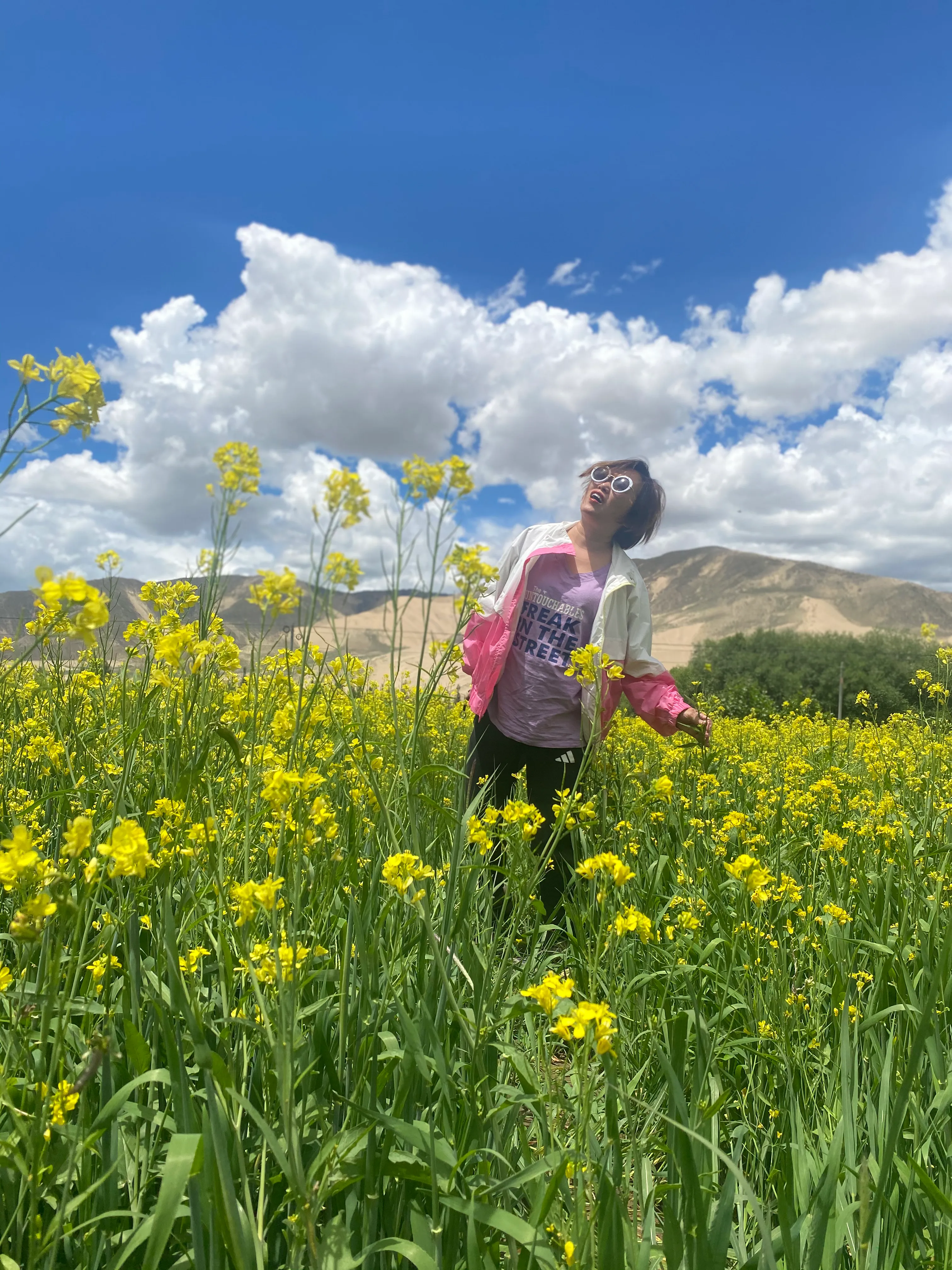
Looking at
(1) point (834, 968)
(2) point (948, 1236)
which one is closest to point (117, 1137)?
(2) point (948, 1236)

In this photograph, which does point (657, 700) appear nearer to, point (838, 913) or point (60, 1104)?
point (838, 913)

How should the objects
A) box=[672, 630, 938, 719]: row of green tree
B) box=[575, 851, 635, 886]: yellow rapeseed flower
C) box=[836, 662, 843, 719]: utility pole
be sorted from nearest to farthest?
1. box=[575, 851, 635, 886]: yellow rapeseed flower
2. box=[836, 662, 843, 719]: utility pole
3. box=[672, 630, 938, 719]: row of green tree

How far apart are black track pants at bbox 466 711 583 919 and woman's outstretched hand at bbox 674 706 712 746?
52 cm

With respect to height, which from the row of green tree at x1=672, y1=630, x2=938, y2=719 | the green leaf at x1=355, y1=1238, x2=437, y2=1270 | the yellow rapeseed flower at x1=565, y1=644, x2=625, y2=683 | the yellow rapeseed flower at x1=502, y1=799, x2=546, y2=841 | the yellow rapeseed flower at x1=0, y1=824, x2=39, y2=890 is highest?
the yellow rapeseed flower at x1=565, y1=644, x2=625, y2=683

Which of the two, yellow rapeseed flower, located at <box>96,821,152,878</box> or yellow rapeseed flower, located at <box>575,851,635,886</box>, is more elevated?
yellow rapeseed flower, located at <box>96,821,152,878</box>

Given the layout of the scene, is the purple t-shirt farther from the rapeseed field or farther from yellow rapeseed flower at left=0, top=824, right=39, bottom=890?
yellow rapeseed flower at left=0, top=824, right=39, bottom=890

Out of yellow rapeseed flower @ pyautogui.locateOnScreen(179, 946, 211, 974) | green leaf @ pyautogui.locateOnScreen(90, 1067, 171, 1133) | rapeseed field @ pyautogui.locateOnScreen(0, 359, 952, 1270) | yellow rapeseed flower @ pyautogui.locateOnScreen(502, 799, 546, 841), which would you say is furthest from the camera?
yellow rapeseed flower @ pyautogui.locateOnScreen(502, 799, 546, 841)

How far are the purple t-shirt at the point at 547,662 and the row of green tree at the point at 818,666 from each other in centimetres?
4363

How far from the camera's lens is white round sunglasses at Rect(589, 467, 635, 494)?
3881 millimetres

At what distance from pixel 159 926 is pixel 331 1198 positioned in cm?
72

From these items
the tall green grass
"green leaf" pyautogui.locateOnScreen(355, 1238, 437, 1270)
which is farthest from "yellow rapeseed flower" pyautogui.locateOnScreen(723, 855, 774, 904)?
"green leaf" pyautogui.locateOnScreen(355, 1238, 437, 1270)

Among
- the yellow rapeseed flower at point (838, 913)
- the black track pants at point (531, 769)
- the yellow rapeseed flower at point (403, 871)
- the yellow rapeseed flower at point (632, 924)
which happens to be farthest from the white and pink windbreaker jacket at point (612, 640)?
the yellow rapeseed flower at point (403, 871)

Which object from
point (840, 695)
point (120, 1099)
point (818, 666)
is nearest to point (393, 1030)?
point (120, 1099)

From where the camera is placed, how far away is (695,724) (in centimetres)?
352
